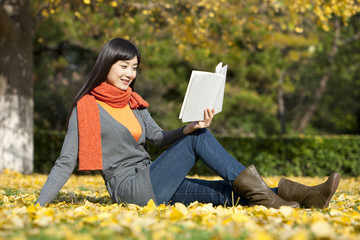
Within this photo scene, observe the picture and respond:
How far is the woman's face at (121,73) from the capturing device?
305 centimetres

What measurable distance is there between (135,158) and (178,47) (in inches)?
241

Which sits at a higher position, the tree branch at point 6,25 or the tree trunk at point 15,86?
the tree branch at point 6,25

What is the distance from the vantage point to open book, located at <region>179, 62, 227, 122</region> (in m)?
2.56

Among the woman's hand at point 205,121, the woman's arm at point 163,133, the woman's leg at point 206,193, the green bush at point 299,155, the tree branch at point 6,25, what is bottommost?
the green bush at point 299,155

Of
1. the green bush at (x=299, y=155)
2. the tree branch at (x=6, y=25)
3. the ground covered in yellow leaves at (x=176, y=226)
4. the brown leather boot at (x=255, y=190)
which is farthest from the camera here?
the green bush at (x=299, y=155)

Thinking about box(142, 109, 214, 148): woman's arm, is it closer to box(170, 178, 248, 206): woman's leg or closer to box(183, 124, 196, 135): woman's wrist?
box(183, 124, 196, 135): woman's wrist

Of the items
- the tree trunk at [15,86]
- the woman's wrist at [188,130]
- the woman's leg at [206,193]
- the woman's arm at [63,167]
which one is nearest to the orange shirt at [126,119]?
the woman's arm at [63,167]

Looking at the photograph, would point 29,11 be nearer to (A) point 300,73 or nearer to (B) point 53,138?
(B) point 53,138

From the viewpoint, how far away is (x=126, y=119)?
311 centimetres

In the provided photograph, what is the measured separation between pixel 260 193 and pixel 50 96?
1161 cm

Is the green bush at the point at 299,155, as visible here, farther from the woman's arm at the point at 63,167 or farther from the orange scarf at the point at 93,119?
the woman's arm at the point at 63,167

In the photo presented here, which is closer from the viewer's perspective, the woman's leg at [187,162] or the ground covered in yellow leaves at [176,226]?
the ground covered in yellow leaves at [176,226]

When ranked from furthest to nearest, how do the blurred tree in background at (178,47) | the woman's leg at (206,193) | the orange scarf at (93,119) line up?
the blurred tree in background at (178,47) < the woman's leg at (206,193) < the orange scarf at (93,119)

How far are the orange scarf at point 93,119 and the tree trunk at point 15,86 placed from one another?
450 cm
